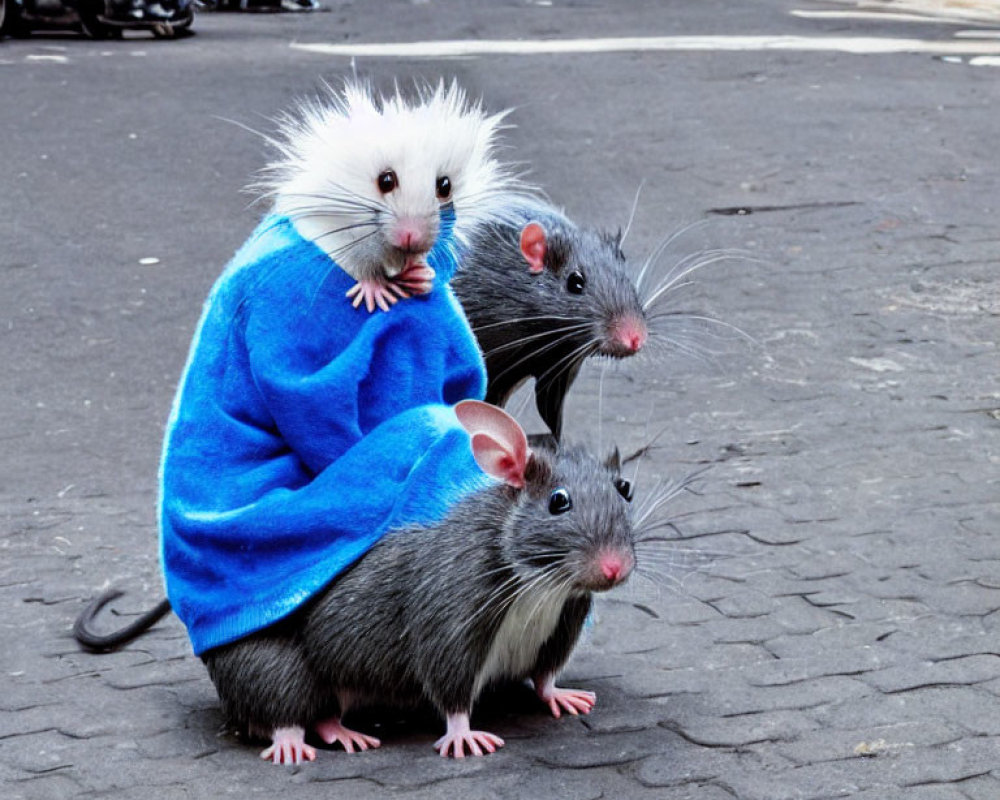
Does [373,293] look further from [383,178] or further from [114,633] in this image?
[114,633]

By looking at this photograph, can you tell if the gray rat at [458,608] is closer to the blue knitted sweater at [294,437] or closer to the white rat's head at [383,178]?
the blue knitted sweater at [294,437]

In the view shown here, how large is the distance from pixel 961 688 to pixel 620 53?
35.3 ft

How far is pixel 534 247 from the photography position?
14.7ft

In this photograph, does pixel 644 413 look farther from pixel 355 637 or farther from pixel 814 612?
pixel 355 637

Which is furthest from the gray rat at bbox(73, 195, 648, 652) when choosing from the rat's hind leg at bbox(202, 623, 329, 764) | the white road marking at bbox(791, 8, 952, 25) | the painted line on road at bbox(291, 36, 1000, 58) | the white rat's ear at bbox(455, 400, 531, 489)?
the white road marking at bbox(791, 8, 952, 25)

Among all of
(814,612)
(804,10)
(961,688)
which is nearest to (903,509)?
(814,612)

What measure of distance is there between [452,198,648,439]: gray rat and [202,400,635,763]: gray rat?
2.26 feet

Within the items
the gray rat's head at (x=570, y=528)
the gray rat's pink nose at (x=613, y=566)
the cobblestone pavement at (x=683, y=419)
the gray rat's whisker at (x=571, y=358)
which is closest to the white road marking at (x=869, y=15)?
the cobblestone pavement at (x=683, y=419)

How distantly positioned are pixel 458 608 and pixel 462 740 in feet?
1.12

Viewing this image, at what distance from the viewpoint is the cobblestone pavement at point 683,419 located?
156 inches

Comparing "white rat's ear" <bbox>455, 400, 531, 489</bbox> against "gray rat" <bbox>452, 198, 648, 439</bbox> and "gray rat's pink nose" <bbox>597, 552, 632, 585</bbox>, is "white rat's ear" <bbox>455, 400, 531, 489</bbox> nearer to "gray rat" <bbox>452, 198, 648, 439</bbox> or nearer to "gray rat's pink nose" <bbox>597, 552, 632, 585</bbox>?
"gray rat's pink nose" <bbox>597, 552, 632, 585</bbox>

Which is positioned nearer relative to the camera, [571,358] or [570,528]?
[570,528]

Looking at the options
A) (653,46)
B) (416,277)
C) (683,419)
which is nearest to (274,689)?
(416,277)

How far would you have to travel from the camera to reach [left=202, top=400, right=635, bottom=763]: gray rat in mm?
3637
